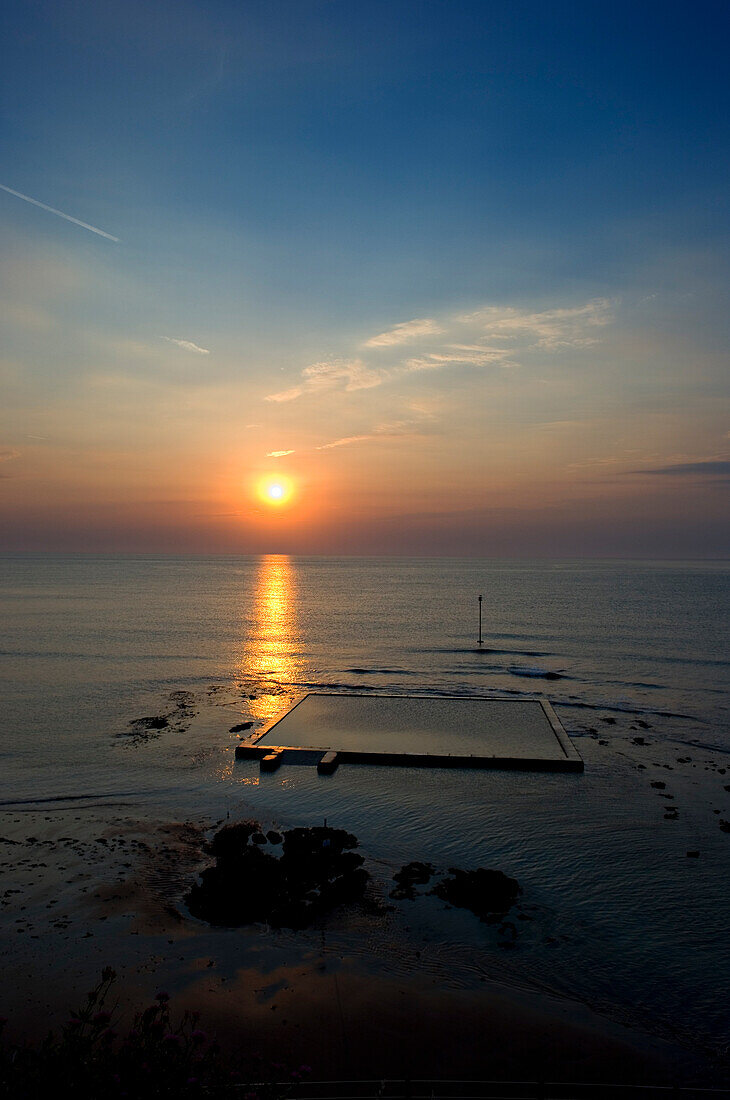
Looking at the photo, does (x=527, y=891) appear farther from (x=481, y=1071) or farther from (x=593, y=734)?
(x=593, y=734)

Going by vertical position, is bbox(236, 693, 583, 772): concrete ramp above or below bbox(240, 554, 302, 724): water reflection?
above

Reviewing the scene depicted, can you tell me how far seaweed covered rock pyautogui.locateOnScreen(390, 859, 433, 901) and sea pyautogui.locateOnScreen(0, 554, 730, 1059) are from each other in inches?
11.3

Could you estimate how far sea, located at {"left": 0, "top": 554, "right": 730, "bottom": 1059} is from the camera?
506 inches

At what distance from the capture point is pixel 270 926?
44.5 ft

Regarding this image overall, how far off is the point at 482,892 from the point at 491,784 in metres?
7.33

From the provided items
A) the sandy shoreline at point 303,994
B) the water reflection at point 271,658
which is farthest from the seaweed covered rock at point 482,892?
the water reflection at point 271,658

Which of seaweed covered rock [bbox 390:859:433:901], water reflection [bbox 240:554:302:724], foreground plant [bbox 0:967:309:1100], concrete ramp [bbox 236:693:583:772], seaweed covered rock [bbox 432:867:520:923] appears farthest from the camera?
water reflection [bbox 240:554:302:724]

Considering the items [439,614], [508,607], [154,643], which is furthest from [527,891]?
[508,607]

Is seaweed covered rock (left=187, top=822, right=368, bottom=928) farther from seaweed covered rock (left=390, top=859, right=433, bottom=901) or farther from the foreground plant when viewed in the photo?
the foreground plant

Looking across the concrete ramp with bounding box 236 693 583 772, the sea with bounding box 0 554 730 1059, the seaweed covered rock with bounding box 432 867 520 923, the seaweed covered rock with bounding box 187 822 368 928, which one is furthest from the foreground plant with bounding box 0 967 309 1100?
the concrete ramp with bounding box 236 693 583 772

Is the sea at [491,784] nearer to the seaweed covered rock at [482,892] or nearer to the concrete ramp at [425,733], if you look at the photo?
the seaweed covered rock at [482,892]

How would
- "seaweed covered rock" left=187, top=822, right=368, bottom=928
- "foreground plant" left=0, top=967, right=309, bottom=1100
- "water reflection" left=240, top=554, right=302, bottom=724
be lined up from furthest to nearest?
"water reflection" left=240, top=554, right=302, bottom=724 → "seaweed covered rock" left=187, top=822, right=368, bottom=928 → "foreground plant" left=0, top=967, right=309, bottom=1100

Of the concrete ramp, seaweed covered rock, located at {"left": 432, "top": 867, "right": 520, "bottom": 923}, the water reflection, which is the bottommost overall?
the water reflection

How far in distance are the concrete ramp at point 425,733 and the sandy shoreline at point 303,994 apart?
33.1 feet
